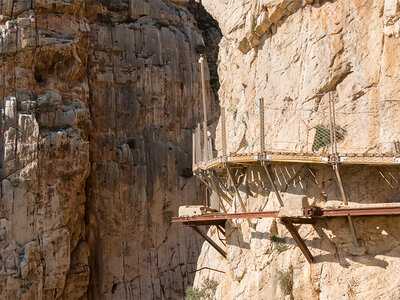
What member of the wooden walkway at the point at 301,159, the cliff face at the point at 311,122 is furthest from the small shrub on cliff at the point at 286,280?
the wooden walkway at the point at 301,159

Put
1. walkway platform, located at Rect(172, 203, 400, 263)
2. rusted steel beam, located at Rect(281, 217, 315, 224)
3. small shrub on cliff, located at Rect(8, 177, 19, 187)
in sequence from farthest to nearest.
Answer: small shrub on cliff, located at Rect(8, 177, 19, 187) → rusted steel beam, located at Rect(281, 217, 315, 224) → walkway platform, located at Rect(172, 203, 400, 263)

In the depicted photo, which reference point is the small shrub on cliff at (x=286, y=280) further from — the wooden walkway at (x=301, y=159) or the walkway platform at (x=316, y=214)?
the wooden walkway at (x=301, y=159)

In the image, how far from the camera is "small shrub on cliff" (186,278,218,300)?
27.0 m

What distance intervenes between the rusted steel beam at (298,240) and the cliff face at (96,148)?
73.7 feet

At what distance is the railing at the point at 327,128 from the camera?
1800cm

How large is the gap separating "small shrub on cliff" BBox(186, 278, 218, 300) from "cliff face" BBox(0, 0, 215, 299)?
12.9 meters

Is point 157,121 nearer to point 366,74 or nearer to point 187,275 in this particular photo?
point 187,275

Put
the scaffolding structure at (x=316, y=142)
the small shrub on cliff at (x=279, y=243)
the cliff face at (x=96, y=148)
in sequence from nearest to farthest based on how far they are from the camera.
A: 1. the scaffolding structure at (x=316, y=142)
2. the small shrub on cliff at (x=279, y=243)
3. the cliff face at (x=96, y=148)

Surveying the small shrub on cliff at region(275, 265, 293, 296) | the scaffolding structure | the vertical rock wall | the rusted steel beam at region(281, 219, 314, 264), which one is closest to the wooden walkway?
the scaffolding structure

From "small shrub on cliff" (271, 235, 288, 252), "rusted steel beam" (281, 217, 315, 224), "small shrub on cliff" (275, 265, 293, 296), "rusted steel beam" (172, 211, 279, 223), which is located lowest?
"small shrub on cliff" (275, 265, 293, 296)

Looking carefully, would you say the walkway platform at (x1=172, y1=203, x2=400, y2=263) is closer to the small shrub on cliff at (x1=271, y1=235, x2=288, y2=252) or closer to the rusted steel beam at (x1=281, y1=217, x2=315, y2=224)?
the rusted steel beam at (x1=281, y1=217, x2=315, y2=224)

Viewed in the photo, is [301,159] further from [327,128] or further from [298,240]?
[298,240]

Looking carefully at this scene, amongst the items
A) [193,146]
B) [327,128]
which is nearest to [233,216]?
[327,128]

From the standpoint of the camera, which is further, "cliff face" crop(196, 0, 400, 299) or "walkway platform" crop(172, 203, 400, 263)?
"cliff face" crop(196, 0, 400, 299)
